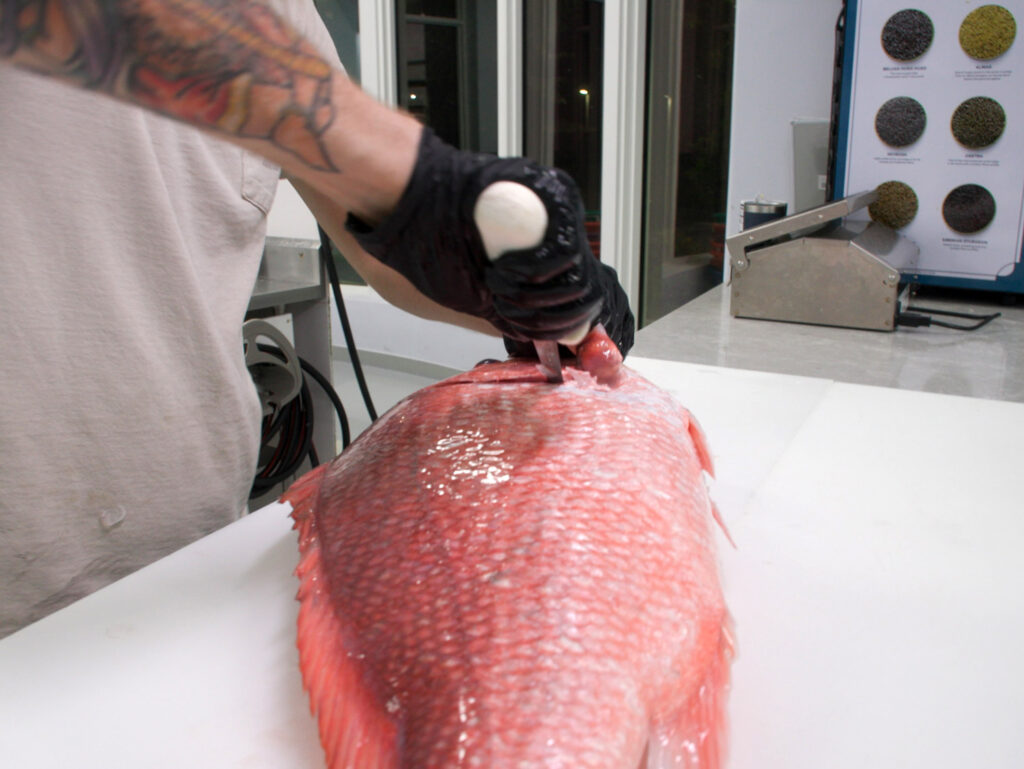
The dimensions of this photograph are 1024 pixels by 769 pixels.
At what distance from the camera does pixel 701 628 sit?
1.90 feet

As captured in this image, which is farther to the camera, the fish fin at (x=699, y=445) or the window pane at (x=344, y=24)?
the window pane at (x=344, y=24)

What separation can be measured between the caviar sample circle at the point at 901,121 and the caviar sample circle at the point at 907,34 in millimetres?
96

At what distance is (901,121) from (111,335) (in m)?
1.73

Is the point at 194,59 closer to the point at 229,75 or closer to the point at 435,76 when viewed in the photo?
the point at 229,75

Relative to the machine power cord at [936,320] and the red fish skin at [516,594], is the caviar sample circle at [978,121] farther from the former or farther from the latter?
the red fish skin at [516,594]

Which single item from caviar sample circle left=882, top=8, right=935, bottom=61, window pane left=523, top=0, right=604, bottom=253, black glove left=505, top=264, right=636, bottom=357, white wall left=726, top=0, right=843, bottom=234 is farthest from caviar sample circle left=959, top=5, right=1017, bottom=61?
window pane left=523, top=0, right=604, bottom=253

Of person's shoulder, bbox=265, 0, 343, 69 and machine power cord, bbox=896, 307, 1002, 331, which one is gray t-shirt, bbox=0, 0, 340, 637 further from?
machine power cord, bbox=896, 307, 1002, 331

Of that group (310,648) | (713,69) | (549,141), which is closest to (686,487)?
(310,648)

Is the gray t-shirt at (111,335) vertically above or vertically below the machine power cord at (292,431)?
above

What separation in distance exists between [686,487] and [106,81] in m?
0.54

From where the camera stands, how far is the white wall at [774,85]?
2141mm

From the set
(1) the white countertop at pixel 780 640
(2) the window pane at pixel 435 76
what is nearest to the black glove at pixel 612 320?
(1) the white countertop at pixel 780 640

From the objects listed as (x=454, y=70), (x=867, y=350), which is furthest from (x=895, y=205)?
(x=454, y=70)

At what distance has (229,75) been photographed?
16.8 inches
